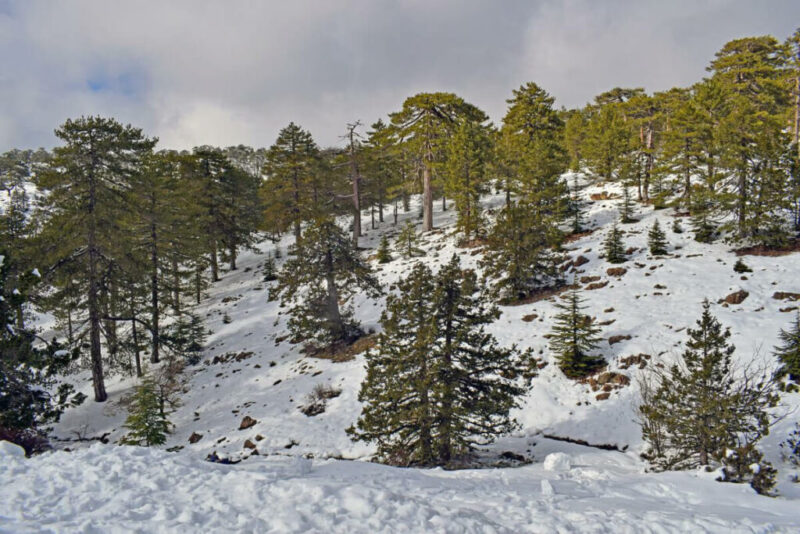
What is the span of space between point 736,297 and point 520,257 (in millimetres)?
9008

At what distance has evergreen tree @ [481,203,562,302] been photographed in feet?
65.4

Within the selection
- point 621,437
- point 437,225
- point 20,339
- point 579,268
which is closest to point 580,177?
point 437,225

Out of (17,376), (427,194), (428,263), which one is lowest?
(17,376)

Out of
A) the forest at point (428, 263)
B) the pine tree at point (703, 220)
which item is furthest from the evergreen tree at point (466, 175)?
the pine tree at point (703, 220)

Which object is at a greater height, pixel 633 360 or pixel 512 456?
pixel 633 360

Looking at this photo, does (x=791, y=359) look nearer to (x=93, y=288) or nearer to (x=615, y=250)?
(x=615, y=250)

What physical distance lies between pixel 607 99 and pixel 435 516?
60316mm

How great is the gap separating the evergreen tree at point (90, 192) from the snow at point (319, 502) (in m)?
14.2

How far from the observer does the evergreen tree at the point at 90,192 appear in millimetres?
16688

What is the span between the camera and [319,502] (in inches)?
210

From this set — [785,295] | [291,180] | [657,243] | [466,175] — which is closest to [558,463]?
[785,295]

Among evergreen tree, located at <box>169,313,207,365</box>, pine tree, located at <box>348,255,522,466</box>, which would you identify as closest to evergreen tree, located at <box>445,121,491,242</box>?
pine tree, located at <box>348,255,522,466</box>

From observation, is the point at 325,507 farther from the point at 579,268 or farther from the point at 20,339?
the point at 579,268

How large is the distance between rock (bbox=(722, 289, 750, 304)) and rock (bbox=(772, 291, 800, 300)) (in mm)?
899
